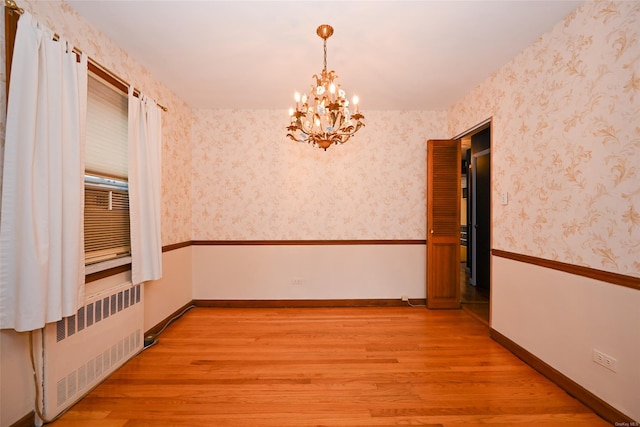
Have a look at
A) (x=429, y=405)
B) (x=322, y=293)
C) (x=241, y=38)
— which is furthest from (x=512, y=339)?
(x=241, y=38)

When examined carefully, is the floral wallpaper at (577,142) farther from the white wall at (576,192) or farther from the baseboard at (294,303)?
the baseboard at (294,303)

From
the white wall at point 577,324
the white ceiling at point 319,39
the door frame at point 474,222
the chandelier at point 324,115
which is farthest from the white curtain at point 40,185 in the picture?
the door frame at point 474,222

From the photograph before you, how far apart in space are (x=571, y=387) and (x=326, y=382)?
179 centimetres

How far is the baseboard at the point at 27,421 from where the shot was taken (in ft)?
5.20

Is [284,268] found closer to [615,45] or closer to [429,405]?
[429,405]

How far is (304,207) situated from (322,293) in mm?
1266

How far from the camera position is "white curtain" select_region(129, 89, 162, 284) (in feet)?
8.00

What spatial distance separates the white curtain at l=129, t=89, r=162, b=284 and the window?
107 millimetres

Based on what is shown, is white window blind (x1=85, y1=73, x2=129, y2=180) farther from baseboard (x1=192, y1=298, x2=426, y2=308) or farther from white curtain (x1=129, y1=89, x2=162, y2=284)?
baseboard (x1=192, y1=298, x2=426, y2=308)

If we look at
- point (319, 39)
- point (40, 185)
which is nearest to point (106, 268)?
point (40, 185)

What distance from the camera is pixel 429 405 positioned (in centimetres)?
187

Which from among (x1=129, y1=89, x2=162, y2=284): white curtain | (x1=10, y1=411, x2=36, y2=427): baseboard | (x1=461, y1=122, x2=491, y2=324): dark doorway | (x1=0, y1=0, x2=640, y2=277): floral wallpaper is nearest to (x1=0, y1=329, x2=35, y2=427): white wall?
(x1=10, y1=411, x2=36, y2=427): baseboard

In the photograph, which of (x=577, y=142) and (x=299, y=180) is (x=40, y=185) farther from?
(x=577, y=142)

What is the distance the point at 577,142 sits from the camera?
1.99 m
